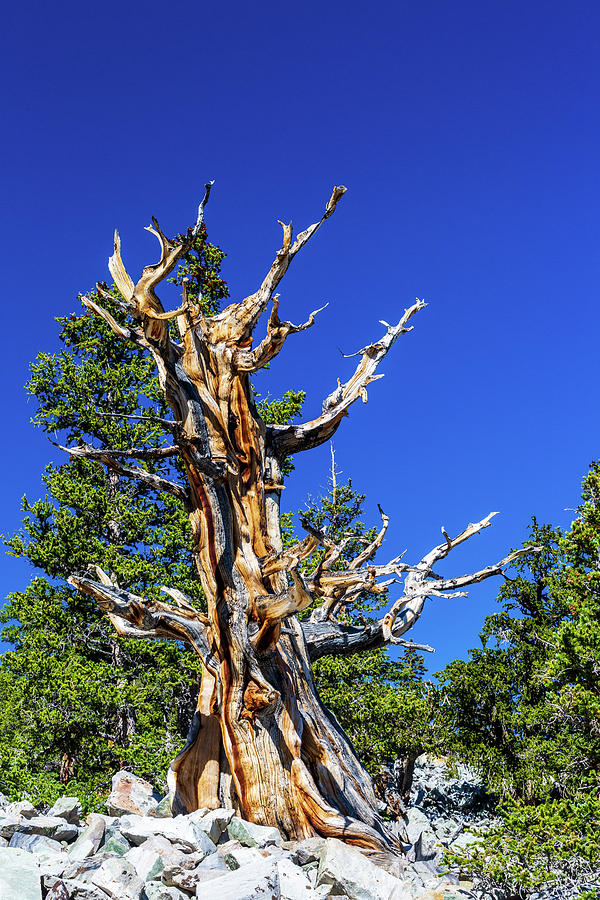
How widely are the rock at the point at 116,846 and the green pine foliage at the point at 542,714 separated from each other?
2195 mm

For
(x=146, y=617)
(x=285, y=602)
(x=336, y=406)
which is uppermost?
(x=336, y=406)

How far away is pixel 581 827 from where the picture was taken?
5633 millimetres

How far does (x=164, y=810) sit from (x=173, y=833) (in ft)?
4.04

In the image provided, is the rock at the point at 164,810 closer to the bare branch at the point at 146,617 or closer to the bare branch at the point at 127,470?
the bare branch at the point at 146,617

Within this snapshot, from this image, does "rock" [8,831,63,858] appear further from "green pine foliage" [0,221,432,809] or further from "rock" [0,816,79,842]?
"green pine foliage" [0,221,432,809]

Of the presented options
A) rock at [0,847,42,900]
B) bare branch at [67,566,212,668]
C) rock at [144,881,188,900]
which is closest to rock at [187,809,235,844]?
rock at [144,881,188,900]

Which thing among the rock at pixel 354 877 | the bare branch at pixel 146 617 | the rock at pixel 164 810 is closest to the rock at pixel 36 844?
the rock at pixel 164 810

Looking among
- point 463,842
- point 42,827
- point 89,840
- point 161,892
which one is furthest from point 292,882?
point 463,842

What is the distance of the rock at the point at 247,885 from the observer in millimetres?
3372

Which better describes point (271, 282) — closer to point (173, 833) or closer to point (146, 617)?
point (146, 617)

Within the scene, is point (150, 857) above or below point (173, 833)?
below

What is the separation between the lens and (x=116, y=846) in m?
4.42

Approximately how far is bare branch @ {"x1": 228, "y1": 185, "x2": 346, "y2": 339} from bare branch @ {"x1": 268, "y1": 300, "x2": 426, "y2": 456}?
1036 millimetres

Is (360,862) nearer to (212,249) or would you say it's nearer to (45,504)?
(212,249)
